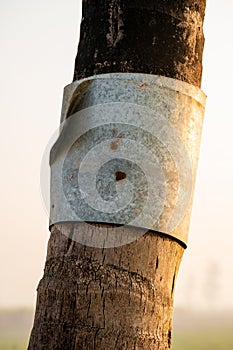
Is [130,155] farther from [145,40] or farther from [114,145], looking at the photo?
[145,40]

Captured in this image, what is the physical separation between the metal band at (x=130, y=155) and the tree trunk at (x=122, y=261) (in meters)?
0.04

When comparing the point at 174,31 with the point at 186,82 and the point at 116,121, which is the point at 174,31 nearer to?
the point at 186,82

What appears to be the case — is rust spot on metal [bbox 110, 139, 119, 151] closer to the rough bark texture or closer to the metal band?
the metal band

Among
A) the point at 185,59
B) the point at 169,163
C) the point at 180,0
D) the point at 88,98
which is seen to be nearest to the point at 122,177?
the point at 169,163

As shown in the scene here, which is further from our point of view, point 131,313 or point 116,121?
point 116,121

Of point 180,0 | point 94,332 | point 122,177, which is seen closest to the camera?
point 94,332

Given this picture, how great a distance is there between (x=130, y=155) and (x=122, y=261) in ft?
1.12

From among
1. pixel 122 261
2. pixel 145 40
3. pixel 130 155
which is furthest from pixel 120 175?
pixel 145 40

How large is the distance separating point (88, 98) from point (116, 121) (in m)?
0.15

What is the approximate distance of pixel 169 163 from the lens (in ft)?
7.23

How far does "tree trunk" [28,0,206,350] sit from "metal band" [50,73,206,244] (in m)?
0.04

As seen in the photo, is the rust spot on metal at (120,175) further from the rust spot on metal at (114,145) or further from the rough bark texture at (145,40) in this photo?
the rough bark texture at (145,40)

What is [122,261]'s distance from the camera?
6.89 feet

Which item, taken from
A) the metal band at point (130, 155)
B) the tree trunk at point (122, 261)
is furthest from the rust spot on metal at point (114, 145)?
the tree trunk at point (122, 261)
